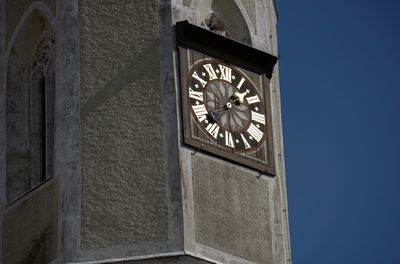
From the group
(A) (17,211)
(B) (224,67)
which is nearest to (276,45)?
(B) (224,67)

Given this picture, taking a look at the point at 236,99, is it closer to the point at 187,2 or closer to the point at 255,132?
the point at 255,132

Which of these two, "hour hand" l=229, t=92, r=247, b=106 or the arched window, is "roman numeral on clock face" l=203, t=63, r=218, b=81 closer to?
"hour hand" l=229, t=92, r=247, b=106

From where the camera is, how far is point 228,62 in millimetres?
37719

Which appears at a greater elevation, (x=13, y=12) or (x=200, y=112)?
(x=13, y=12)

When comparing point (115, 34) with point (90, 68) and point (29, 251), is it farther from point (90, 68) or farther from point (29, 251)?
point (29, 251)

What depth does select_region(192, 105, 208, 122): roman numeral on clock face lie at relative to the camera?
36.8m

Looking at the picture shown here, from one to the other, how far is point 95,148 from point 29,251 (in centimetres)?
180

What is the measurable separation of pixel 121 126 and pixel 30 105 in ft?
7.91

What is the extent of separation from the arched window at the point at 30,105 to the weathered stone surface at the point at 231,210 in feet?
8.32

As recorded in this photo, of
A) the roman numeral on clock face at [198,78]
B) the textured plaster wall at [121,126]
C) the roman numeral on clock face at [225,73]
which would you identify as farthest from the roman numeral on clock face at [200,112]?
the roman numeral on clock face at [225,73]

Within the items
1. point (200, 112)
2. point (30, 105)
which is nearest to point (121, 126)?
point (200, 112)

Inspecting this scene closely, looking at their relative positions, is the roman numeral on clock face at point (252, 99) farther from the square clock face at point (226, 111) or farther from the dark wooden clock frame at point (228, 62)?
the dark wooden clock frame at point (228, 62)

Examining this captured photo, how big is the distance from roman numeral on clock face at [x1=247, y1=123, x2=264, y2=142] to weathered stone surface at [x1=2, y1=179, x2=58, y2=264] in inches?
119

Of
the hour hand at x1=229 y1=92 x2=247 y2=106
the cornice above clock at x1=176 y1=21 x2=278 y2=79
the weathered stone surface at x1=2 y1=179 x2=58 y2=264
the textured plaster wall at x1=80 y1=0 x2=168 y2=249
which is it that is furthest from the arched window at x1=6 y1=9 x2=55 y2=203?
the hour hand at x1=229 y1=92 x2=247 y2=106
